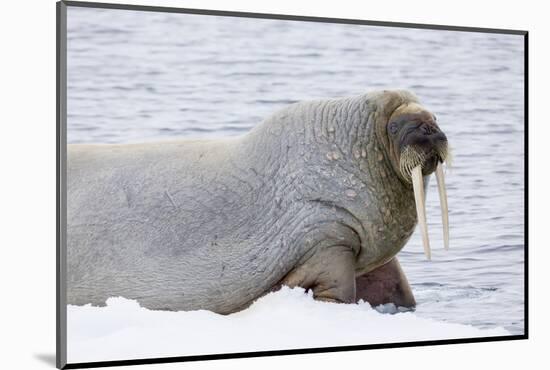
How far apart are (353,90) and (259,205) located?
1.13 metres

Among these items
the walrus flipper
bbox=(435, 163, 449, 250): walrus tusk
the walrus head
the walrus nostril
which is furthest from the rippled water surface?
the walrus flipper

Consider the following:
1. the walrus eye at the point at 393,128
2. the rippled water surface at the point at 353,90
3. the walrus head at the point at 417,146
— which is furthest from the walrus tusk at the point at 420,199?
the rippled water surface at the point at 353,90

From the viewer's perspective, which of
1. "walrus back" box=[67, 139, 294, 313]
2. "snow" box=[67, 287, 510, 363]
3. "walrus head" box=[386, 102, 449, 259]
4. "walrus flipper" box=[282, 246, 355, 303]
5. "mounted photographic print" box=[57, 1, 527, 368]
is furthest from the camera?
"walrus head" box=[386, 102, 449, 259]

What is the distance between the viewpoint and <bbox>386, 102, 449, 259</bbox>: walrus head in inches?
294

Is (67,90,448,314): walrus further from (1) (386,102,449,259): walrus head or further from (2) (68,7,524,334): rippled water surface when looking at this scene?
(2) (68,7,524,334): rippled water surface

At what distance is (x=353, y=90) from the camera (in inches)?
311

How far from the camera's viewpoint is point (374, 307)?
791 centimetres

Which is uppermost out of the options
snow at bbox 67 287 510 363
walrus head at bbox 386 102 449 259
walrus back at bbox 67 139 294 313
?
walrus head at bbox 386 102 449 259

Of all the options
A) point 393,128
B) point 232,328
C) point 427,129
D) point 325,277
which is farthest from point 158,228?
point 427,129

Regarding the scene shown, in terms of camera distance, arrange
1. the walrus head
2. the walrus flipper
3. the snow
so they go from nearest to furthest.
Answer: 1. the snow
2. the walrus flipper
3. the walrus head

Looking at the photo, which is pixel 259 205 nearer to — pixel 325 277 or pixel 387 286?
pixel 325 277

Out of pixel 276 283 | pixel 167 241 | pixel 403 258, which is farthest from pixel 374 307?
pixel 167 241

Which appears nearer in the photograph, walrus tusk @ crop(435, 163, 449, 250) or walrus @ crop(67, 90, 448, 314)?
walrus @ crop(67, 90, 448, 314)

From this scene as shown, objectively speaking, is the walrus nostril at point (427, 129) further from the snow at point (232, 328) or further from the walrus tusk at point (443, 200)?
the snow at point (232, 328)
